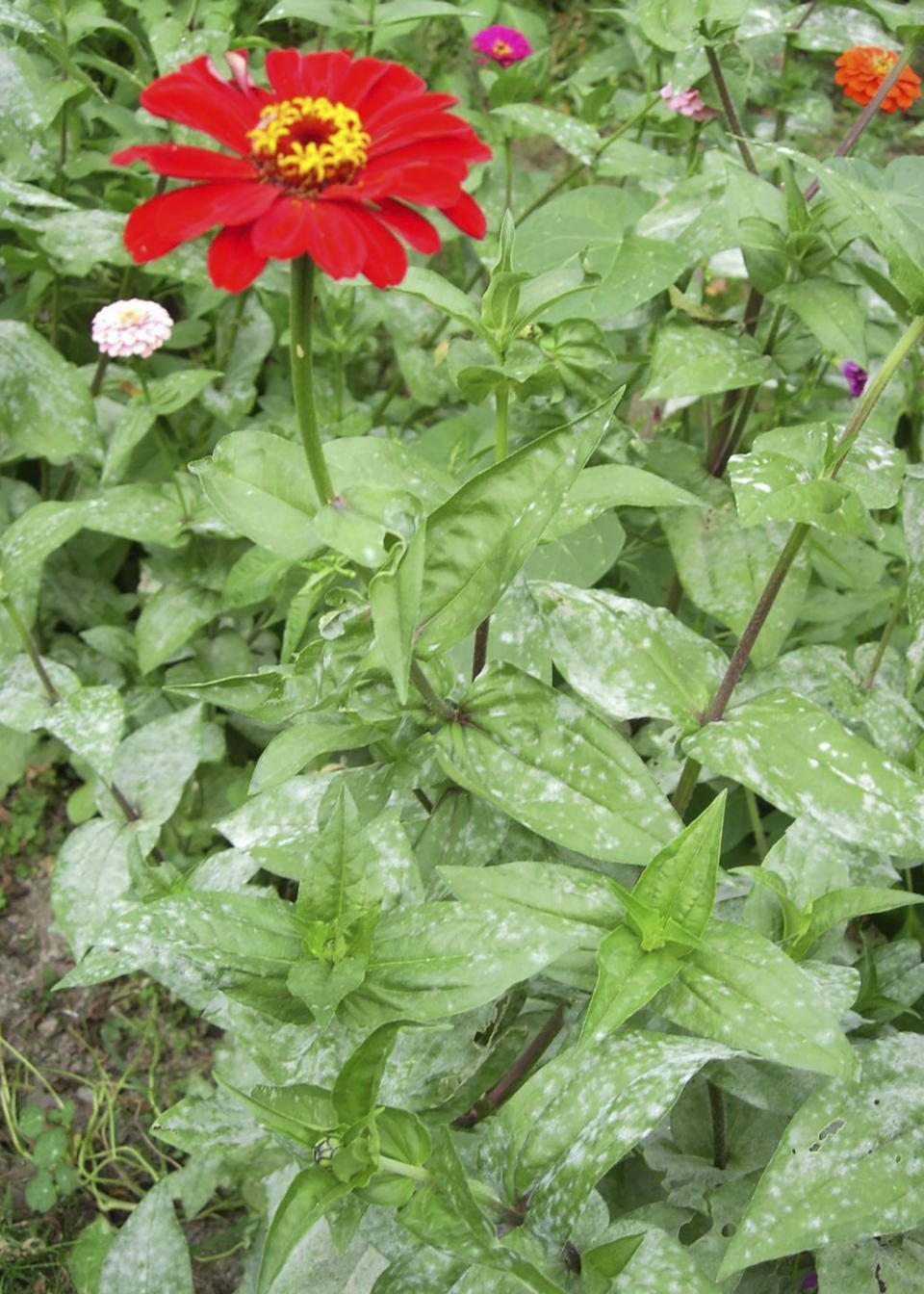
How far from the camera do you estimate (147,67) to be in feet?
7.36

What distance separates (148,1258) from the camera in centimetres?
138

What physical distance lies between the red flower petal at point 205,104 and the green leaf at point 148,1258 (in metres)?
1.24

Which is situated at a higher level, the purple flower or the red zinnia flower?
the red zinnia flower

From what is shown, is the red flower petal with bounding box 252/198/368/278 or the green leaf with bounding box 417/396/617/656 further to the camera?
the green leaf with bounding box 417/396/617/656

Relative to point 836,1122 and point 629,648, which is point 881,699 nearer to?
point 629,648

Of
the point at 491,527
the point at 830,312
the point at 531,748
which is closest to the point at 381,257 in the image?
the point at 491,527

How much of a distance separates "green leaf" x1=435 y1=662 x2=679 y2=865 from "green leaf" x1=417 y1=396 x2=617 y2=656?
13cm

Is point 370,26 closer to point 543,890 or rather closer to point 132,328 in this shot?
point 132,328

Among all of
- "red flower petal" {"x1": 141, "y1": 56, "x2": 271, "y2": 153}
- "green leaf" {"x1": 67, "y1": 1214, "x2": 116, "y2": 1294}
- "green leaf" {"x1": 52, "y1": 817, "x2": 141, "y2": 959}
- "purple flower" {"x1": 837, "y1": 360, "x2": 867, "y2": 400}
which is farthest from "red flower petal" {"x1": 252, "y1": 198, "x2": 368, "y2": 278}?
"green leaf" {"x1": 67, "y1": 1214, "x2": 116, "y2": 1294}

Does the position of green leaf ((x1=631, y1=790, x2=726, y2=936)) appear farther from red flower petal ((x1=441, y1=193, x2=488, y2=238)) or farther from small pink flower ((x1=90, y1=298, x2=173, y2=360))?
small pink flower ((x1=90, y1=298, x2=173, y2=360))

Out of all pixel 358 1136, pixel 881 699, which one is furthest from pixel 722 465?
pixel 358 1136

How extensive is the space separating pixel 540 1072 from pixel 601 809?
25 cm

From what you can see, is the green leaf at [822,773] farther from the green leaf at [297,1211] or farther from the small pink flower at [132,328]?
the small pink flower at [132,328]

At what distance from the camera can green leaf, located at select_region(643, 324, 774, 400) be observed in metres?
1.46
